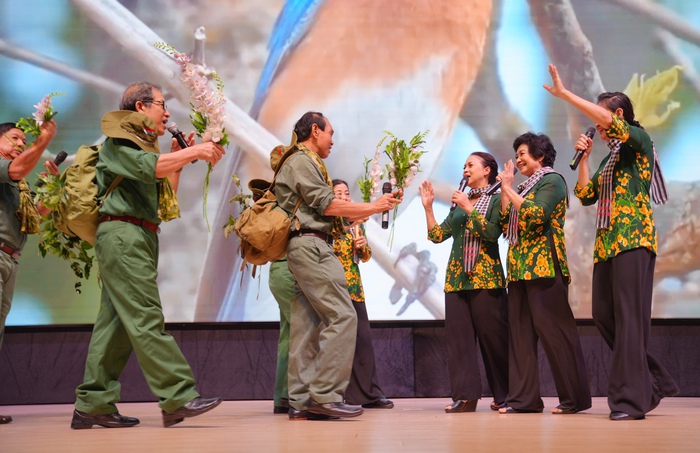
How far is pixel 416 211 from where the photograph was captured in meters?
6.40

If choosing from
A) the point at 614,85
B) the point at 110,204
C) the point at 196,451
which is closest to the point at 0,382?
the point at 110,204

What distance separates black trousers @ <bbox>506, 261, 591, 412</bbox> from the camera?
4484 millimetres

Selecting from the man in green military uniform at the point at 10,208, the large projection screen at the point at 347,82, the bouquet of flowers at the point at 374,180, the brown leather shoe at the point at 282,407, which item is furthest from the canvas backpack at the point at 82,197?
the large projection screen at the point at 347,82

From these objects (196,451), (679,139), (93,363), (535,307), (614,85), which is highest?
(614,85)

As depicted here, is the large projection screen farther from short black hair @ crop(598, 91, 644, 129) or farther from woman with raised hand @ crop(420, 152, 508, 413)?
short black hair @ crop(598, 91, 644, 129)

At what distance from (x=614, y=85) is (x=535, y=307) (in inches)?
104

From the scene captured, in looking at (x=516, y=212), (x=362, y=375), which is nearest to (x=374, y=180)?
(x=516, y=212)

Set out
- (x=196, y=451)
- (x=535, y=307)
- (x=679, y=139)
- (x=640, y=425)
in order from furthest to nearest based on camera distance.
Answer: (x=679, y=139), (x=535, y=307), (x=640, y=425), (x=196, y=451)

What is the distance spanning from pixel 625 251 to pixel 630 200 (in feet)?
0.89

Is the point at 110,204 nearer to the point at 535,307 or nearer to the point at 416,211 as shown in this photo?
the point at 535,307

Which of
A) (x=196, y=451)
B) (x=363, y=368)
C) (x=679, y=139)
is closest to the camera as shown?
(x=196, y=451)

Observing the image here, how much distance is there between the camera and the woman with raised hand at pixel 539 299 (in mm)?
4484

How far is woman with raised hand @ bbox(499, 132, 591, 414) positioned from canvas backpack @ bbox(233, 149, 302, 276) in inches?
51.6

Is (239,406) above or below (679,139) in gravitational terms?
below
